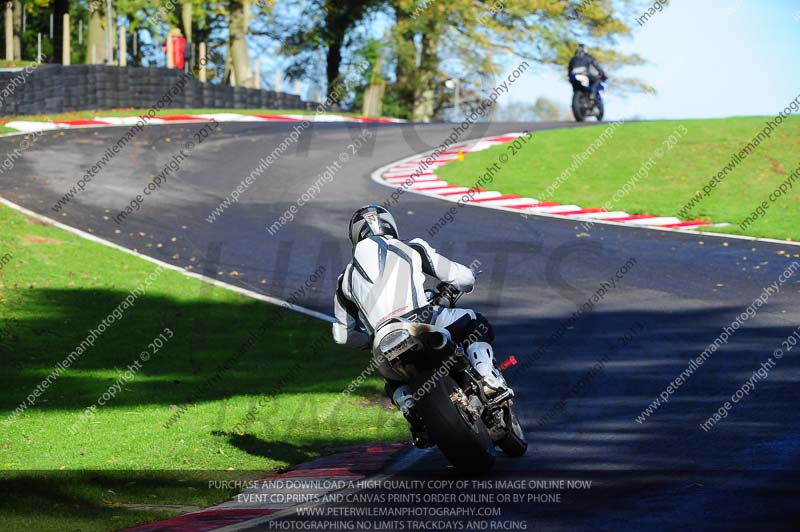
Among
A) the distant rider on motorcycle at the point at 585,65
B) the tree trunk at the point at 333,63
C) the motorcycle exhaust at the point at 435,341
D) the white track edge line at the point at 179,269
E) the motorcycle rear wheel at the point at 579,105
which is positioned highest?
the motorcycle exhaust at the point at 435,341

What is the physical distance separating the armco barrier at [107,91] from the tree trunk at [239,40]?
6439mm

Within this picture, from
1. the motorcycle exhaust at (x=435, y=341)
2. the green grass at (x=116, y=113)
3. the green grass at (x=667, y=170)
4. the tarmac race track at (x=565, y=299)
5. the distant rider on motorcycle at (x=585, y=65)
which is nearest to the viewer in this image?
the tarmac race track at (x=565, y=299)

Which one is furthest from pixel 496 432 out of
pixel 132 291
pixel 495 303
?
pixel 132 291

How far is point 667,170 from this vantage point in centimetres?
2331

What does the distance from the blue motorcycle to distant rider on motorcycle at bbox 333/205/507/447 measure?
24218mm

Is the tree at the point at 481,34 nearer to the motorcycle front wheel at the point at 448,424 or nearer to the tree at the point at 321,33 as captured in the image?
the tree at the point at 321,33

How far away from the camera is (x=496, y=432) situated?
7.82 metres

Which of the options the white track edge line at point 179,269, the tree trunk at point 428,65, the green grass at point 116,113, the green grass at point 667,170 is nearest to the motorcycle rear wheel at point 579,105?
the green grass at point 667,170

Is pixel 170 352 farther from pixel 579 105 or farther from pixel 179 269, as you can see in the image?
pixel 579 105

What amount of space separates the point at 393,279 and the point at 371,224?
48 cm

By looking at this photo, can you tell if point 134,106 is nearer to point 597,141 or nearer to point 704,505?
point 597,141

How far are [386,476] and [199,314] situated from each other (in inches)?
293

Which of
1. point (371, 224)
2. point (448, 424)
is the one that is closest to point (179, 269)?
point (371, 224)

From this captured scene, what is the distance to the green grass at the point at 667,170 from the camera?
2030 cm
